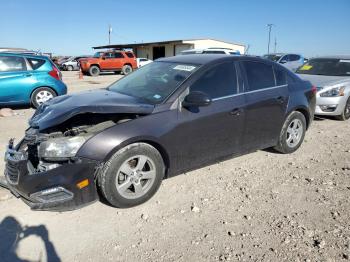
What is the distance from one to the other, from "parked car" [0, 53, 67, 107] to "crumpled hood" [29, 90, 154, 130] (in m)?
5.22

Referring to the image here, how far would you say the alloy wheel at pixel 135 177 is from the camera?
3521 mm

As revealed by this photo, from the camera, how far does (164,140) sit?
3703mm

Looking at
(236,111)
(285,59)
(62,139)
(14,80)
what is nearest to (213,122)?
(236,111)

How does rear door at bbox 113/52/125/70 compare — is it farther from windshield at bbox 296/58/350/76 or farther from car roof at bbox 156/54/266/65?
car roof at bbox 156/54/266/65

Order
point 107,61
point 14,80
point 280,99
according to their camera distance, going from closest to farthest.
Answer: point 280,99 → point 14,80 → point 107,61

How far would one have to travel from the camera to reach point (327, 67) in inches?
353

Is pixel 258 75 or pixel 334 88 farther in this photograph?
pixel 334 88

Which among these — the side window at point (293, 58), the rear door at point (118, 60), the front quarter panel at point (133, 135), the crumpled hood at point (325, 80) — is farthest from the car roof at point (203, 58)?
the rear door at point (118, 60)

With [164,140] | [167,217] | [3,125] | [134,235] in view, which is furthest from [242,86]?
[3,125]

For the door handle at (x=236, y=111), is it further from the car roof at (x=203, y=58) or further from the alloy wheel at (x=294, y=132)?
the alloy wheel at (x=294, y=132)

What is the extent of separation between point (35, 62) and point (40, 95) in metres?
0.93

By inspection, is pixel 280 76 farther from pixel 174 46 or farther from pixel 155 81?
pixel 174 46

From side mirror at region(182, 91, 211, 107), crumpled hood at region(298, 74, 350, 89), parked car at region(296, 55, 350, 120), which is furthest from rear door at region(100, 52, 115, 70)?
side mirror at region(182, 91, 211, 107)

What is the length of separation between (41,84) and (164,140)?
6.60m
